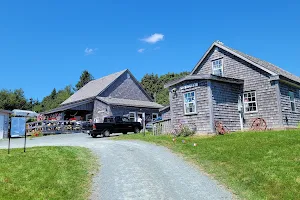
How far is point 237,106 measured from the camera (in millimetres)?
20938

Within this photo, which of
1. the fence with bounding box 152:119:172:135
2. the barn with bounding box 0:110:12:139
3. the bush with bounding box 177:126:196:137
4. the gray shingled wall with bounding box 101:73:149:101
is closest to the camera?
the bush with bounding box 177:126:196:137

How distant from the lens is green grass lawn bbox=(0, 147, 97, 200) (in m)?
7.43

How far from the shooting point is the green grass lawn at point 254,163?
7875 millimetres

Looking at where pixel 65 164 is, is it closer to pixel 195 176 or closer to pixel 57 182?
pixel 57 182

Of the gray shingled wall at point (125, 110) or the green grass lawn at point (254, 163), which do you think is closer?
the green grass lawn at point (254, 163)

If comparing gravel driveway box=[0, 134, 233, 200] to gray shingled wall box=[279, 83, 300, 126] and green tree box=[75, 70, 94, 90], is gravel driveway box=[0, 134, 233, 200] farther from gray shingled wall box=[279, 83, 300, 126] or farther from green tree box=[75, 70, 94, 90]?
green tree box=[75, 70, 94, 90]

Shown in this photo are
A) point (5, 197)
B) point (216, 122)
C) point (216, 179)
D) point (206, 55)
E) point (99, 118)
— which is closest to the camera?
point (5, 197)

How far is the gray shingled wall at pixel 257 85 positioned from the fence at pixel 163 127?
585 cm

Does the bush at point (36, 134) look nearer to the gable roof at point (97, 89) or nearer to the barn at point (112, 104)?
the barn at point (112, 104)

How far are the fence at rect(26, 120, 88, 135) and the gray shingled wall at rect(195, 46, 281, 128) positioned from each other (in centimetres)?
1983

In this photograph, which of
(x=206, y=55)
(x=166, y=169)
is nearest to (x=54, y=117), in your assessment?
(x=206, y=55)

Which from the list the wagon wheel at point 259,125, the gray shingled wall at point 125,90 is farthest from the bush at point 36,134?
the wagon wheel at point 259,125

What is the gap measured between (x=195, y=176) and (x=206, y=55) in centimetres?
1664

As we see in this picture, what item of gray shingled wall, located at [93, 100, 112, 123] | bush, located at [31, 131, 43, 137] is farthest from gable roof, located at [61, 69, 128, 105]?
bush, located at [31, 131, 43, 137]
